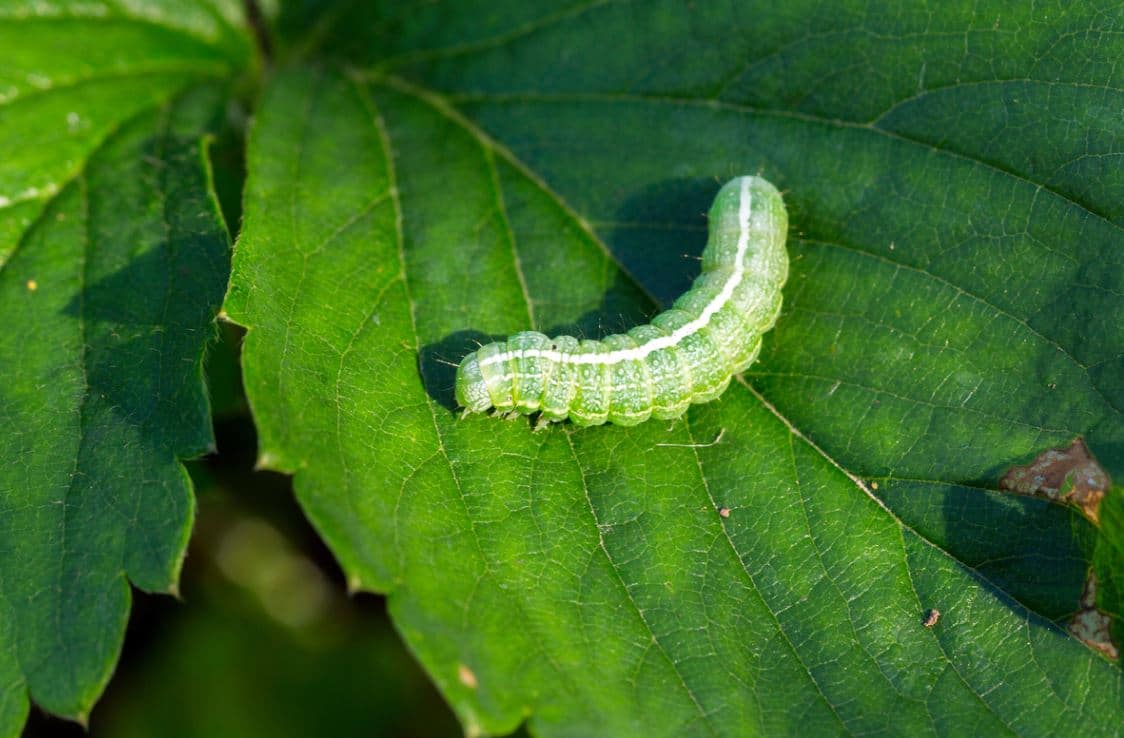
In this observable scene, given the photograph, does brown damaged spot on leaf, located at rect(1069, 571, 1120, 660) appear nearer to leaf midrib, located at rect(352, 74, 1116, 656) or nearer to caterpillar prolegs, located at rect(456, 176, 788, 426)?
leaf midrib, located at rect(352, 74, 1116, 656)

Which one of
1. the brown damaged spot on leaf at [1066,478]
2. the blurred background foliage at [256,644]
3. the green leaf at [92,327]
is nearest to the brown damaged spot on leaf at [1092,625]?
the brown damaged spot on leaf at [1066,478]

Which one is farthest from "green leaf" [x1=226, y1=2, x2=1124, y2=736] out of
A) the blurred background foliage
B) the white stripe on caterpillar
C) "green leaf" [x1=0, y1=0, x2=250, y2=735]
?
the blurred background foliage

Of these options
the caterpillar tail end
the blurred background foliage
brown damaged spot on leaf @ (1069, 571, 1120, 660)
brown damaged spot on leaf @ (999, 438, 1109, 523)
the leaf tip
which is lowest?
the blurred background foliage

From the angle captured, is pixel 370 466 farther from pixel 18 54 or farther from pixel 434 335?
pixel 18 54

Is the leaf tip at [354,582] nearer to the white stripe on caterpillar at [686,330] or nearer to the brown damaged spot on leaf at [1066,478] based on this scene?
the white stripe on caterpillar at [686,330]

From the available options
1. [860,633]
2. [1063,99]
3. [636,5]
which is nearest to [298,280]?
[636,5]

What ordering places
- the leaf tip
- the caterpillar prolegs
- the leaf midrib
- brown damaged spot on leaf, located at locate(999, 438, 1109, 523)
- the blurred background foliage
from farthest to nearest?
the blurred background foliage → the caterpillar prolegs → the leaf midrib → brown damaged spot on leaf, located at locate(999, 438, 1109, 523) → the leaf tip
